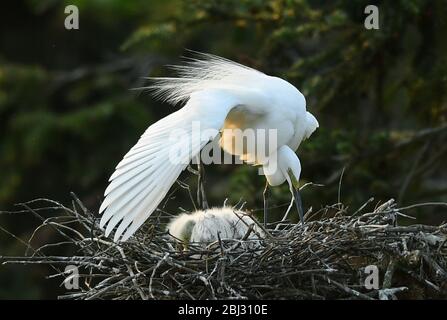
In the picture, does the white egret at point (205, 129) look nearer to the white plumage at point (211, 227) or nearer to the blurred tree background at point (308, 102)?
the white plumage at point (211, 227)

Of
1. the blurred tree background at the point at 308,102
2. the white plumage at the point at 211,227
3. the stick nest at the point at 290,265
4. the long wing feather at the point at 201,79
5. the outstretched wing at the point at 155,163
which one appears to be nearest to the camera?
the outstretched wing at the point at 155,163

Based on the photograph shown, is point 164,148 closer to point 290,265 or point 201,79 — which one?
point 290,265

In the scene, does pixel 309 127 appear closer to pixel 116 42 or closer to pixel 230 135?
pixel 230 135

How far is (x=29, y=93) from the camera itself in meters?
10.1

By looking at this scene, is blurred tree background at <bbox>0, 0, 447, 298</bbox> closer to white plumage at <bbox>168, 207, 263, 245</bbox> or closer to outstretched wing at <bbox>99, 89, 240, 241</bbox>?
white plumage at <bbox>168, 207, 263, 245</bbox>

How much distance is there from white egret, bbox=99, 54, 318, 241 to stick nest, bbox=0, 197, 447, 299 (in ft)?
0.62

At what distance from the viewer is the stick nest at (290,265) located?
4.90m

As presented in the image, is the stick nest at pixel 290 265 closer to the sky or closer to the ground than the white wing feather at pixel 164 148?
closer to the ground

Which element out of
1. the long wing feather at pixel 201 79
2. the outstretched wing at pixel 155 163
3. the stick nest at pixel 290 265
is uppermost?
the long wing feather at pixel 201 79

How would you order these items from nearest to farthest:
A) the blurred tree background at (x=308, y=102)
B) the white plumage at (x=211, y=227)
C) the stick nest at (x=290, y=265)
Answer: the stick nest at (x=290, y=265)
the white plumage at (x=211, y=227)
the blurred tree background at (x=308, y=102)

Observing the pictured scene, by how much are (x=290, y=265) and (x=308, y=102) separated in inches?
86.1

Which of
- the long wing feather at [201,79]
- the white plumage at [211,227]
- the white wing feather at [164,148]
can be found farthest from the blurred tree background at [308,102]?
the white plumage at [211,227]

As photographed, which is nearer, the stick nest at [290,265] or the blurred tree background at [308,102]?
the stick nest at [290,265]
